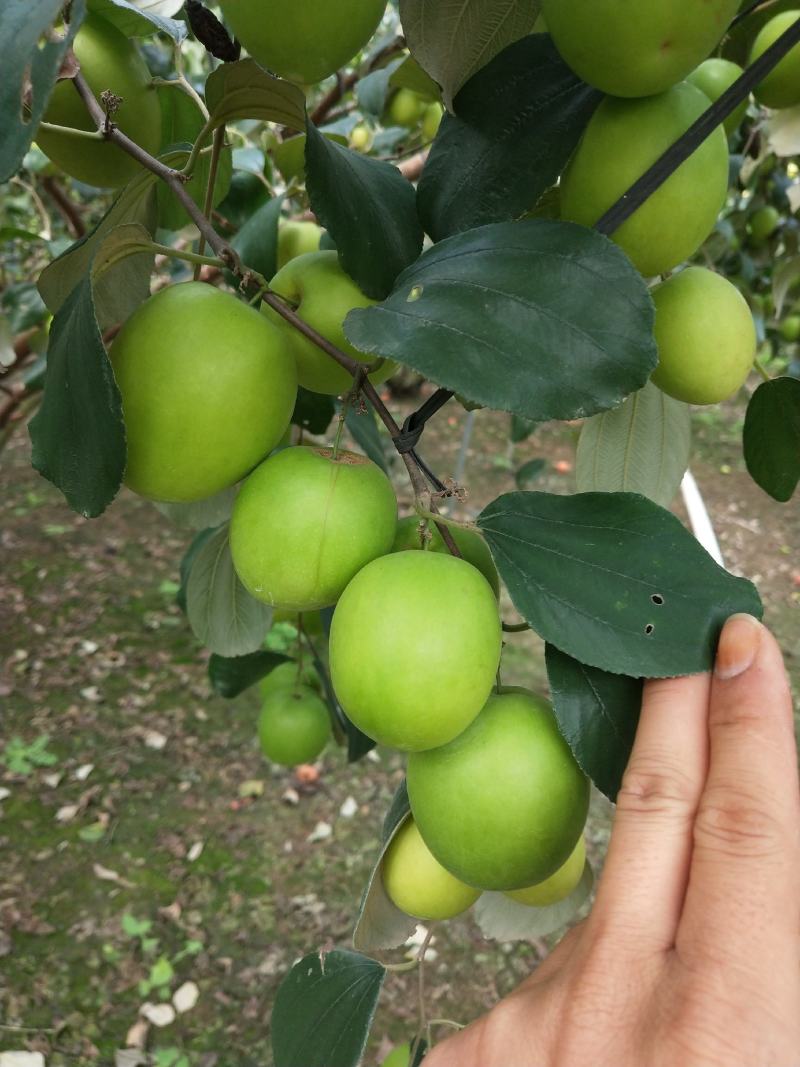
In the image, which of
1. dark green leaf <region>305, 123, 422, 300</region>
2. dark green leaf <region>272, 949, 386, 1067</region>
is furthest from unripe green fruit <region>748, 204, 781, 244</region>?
dark green leaf <region>272, 949, 386, 1067</region>

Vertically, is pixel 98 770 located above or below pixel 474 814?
below

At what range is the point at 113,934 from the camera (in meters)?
1.79

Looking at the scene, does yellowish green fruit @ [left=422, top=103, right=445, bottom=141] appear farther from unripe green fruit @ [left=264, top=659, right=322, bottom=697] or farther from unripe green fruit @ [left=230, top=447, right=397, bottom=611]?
unripe green fruit @ [left=230, top=447, right=397, bottom=611]

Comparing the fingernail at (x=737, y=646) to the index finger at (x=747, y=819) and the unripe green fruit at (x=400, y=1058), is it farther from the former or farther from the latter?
the unripe green fruit at (x=400, y=1058)

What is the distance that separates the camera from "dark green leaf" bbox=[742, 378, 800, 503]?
2.17ft

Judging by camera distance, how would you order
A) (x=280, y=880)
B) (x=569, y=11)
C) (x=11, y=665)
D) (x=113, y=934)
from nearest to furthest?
(x=569, y=11), (x=113, y=934), (x=280, y=880), (x=11, y=665)

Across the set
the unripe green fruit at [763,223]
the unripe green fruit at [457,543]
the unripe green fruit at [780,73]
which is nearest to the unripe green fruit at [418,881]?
the unripe green fruit at [457,543]

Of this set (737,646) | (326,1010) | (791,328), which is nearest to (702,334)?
(737,646)

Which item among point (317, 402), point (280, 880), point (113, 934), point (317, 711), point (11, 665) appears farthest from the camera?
point (11, 665)

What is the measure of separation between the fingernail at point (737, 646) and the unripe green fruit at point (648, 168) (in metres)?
0.24

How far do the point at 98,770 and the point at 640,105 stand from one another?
2.17 m

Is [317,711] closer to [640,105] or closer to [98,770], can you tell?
[640,105]

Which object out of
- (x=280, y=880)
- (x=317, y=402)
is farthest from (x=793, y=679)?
(x=317, y=402)

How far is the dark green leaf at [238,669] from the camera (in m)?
1.17
